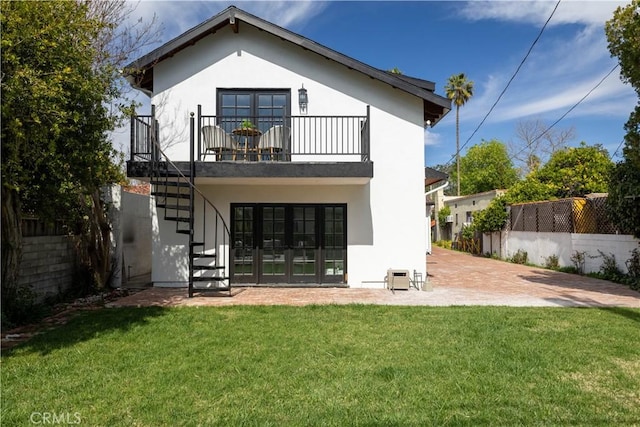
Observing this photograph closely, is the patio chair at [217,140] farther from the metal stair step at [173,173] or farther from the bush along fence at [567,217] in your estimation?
the bush along fence at [567,217]

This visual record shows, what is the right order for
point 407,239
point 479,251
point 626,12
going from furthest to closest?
point 479,251 → point 407,239 → point 626,12

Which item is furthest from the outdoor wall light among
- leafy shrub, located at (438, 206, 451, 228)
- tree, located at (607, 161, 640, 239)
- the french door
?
leafy shrub, located at (438, 206, 451, 228)

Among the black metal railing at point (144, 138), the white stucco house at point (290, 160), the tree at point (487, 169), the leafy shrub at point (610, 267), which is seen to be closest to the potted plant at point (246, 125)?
the white stucco house at point (290, 160)

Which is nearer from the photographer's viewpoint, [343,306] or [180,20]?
[343,306]

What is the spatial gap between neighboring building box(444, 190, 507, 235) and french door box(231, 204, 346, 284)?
560 inches

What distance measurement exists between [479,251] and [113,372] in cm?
1827

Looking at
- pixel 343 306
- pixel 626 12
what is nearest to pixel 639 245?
pixel 626 12

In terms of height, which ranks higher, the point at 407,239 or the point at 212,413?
the point at 407,239

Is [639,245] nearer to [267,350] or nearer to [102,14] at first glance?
[267,350]

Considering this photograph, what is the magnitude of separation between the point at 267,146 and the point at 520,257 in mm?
11467

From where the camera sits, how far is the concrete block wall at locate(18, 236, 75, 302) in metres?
6.68

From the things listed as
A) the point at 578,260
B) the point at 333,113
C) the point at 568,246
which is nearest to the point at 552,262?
the point at 568,246

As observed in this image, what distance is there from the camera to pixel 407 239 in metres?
9.22

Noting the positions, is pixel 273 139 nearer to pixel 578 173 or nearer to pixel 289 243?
pixel 289 243
